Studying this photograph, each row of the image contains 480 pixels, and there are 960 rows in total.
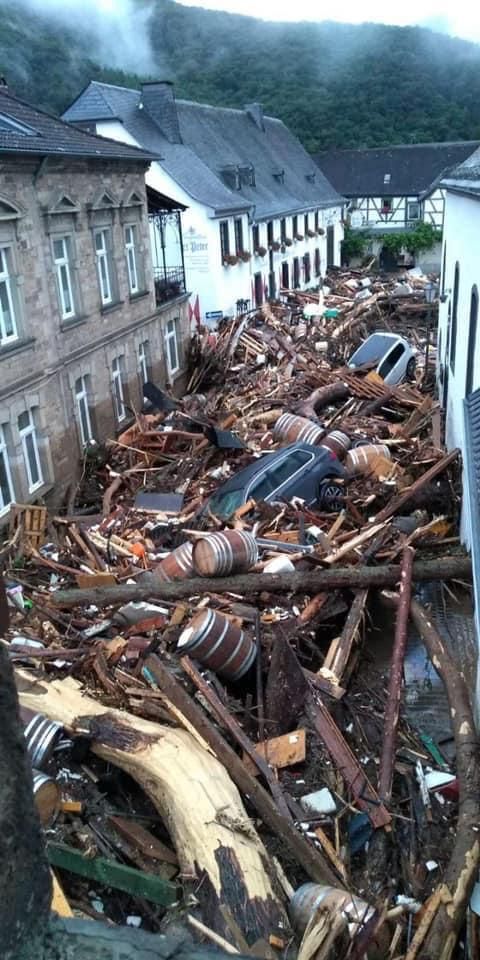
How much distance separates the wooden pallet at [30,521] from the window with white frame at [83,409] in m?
3.46

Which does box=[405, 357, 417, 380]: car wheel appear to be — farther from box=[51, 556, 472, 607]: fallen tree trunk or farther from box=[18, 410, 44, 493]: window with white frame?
box=[51, 556, 472, 607]: fallen tree trunk

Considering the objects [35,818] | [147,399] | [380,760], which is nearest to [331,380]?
[147,399]

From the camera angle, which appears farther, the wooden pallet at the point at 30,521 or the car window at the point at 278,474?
the car window at the point at 278,474

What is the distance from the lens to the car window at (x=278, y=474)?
45.0ft

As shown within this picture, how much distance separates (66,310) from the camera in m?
16.2

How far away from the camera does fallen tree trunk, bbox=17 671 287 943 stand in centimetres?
584

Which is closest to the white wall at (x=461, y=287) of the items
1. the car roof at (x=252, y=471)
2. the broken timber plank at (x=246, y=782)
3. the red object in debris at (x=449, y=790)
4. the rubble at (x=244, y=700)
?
the rubble at (x=244, y=700)

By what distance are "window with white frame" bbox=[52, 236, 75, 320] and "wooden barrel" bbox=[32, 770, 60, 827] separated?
1102cm

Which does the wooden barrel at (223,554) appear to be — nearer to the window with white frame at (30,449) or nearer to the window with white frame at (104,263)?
the window with white frame at (30,449)

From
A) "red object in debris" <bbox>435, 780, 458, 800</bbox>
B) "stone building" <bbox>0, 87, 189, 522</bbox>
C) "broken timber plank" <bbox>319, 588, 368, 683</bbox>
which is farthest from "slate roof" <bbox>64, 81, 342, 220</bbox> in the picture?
"red object in debris" <bbox>435, 780, 458, 800</bbox>

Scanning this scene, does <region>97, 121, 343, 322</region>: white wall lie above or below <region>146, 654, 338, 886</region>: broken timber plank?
above

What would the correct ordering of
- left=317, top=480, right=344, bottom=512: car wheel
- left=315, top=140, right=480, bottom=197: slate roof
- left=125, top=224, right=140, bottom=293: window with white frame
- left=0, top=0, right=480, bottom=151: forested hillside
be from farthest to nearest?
1. left=0, top=0, right=480, bottom=151: forested hillside
2. left=315, top=140, right=480, bottom=197: slate roof
3. left=125, top=224, right=140, bottom=293: window with white frame
4. left=317, top=480, right=344, bottom=512: car wheel

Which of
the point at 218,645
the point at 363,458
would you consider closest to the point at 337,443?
the point at 363,458

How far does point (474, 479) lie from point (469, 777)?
2.94 meters
